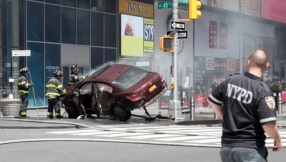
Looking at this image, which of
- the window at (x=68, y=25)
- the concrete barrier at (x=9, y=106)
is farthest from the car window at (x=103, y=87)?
the window at (x=68, y=25)

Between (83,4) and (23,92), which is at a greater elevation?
(83,4)

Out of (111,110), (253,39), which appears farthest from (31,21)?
(253,39)

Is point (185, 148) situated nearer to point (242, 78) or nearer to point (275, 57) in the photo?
point (242, 78)

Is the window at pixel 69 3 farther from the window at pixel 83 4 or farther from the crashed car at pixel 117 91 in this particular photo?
the crashed car at pixel 117 91

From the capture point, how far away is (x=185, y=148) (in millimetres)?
12094

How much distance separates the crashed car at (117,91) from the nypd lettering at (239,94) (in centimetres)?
1343

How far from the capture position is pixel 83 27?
33.3m

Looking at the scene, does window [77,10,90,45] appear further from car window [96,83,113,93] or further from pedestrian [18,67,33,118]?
car window [96,83,113,93]

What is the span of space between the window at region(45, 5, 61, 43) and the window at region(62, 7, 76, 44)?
0.43 m

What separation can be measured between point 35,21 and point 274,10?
1159 inches

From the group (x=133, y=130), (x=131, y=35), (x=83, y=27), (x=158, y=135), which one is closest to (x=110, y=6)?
(x=131, y=35)

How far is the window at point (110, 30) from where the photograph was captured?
1382 inches

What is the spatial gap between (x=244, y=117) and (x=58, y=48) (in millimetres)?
27053

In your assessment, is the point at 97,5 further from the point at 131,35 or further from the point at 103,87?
the point at 103,87
